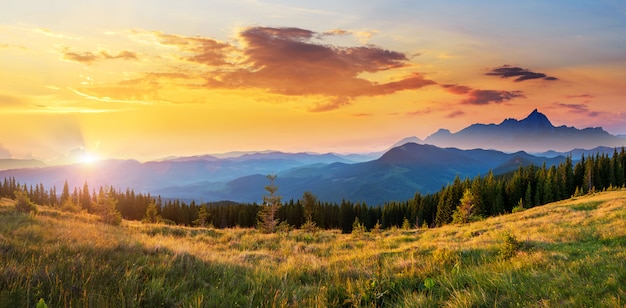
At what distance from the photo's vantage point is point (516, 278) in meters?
5.18

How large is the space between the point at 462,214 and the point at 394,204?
5174 centimetres

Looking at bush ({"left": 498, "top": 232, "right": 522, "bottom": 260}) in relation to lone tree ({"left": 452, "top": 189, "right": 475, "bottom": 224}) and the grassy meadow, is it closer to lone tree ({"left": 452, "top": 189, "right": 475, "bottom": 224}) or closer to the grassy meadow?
the grassy meadow

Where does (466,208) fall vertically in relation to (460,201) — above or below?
above

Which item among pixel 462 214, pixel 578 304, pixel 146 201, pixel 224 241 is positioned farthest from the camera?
pixel 146 201

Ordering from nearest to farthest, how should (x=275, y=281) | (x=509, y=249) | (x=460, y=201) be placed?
(x=275, y=281) → (x=509, y=249) → (x=460, y=201)

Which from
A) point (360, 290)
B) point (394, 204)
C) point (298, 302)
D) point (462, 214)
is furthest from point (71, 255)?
point (394, 204)

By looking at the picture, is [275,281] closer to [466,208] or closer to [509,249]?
[509,249]

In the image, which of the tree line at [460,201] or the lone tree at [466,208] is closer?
the lone tree at [466,208]

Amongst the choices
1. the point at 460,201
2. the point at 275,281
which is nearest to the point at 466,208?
the point at 460,201

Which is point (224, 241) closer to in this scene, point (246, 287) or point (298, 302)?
point (246, 287)

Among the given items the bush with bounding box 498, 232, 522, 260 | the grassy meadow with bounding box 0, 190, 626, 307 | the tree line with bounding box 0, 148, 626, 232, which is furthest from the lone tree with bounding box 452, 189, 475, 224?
the grassy meadow with bounding box 0, 190, 626, 307

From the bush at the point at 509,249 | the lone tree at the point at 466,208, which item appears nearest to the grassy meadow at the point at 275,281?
the bush at the point at 509,249

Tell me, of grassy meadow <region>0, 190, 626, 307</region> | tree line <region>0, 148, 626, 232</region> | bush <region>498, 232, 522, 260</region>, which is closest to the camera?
grassy meadow <region>0, 190, 626, 307</region>

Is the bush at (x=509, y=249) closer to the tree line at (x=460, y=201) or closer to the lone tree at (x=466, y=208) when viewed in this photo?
the lone tree at (x=466, y=208)
